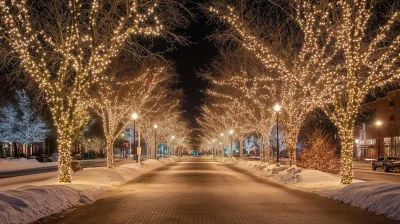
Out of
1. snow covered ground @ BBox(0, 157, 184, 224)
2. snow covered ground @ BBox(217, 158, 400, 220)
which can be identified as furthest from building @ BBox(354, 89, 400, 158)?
snow covered ground @ BBox(0, 157, 184, 224)

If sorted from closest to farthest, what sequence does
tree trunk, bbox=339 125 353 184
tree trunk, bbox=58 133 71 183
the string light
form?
the string light → tree trunk, bbox=58 133 71 183 → tree trunk, bbox=339 125 353 184

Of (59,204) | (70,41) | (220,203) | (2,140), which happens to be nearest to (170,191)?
(220,203)

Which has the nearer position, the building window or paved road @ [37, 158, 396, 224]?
paved road @ [37, 158, 396, 224]

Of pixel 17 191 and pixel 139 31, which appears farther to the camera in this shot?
pixel 139 31

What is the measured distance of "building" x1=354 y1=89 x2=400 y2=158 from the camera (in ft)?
228

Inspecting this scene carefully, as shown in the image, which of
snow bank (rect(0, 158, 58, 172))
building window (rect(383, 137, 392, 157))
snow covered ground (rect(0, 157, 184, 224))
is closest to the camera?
snow covered ground (rect(0, 157, 184, 224))

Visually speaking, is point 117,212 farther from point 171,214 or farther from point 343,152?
point 343,152

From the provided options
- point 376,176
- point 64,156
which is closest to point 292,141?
point 376,176

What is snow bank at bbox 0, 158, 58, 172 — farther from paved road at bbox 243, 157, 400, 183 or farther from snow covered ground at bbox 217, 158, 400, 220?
paved road at bbox 243, 157, 400, 183

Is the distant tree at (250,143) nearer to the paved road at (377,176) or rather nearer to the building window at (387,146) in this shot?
the building window at (387,146)

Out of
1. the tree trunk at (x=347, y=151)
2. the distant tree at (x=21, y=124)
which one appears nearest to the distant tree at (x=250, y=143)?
the distant tree at (x=21, y=124)

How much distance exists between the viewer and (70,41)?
20.1m

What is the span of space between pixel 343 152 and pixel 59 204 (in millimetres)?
13262

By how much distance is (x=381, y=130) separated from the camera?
253ft
